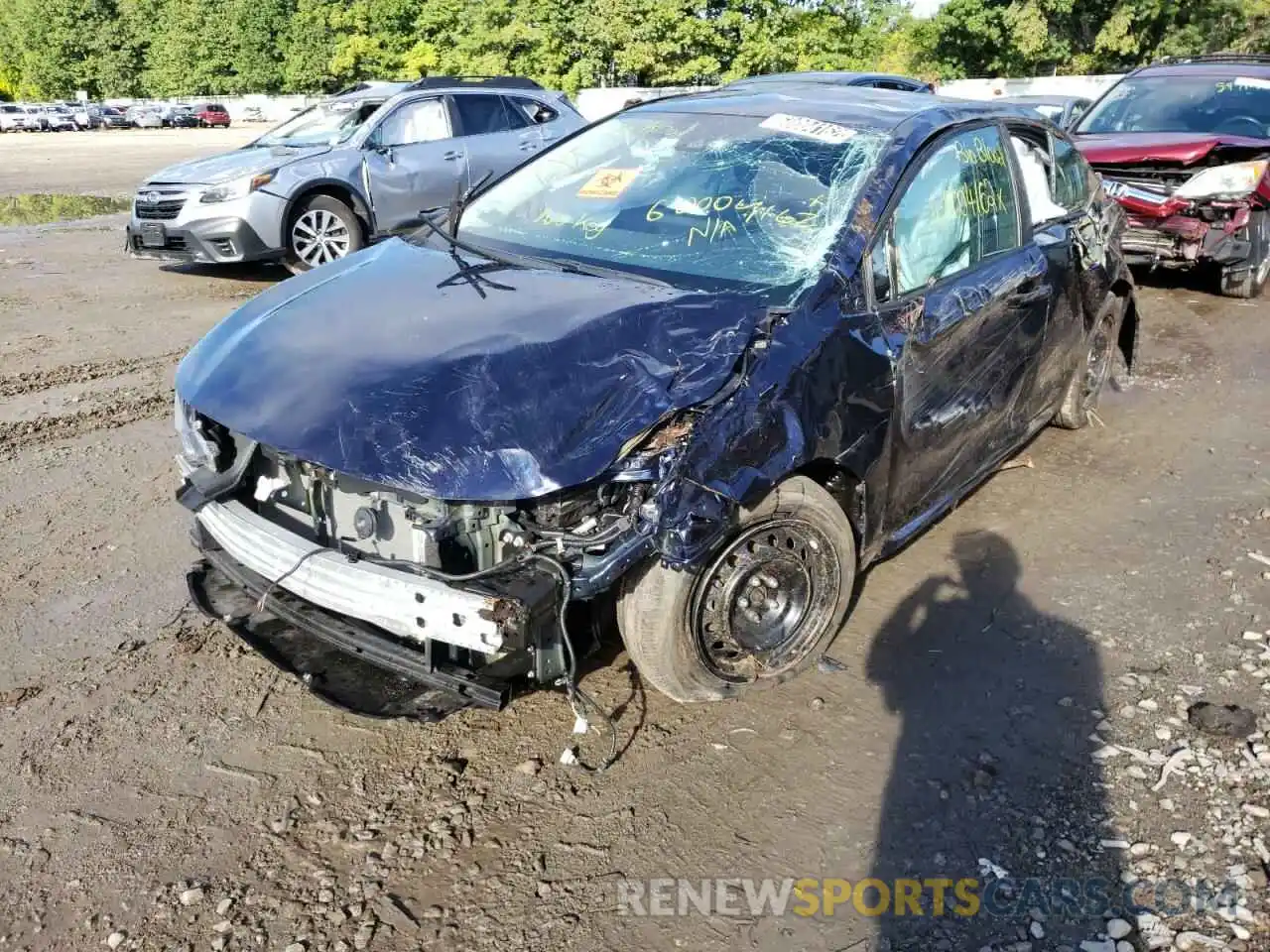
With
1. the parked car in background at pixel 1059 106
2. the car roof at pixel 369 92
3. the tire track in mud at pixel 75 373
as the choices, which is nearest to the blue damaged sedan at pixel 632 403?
the tire track in mud at pixel 75 373

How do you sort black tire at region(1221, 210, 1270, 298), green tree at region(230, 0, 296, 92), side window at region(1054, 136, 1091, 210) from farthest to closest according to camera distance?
green tree at region(230, 0, 296, 92) → black tire at region(1221, 210, 1270, 298) → side window at region(1054, 136, 1091, 210)

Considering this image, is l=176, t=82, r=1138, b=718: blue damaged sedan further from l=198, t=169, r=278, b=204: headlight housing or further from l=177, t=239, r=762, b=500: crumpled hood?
l=198, t=169, r=278, b=204: headlight housing

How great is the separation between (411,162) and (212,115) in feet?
178

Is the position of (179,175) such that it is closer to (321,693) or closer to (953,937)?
(321,693)

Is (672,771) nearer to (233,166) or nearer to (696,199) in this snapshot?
(696,199)

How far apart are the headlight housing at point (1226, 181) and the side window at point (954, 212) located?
4.77 meters

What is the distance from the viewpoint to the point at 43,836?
267 centimetres

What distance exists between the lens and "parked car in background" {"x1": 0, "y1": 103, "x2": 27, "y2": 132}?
162 ft

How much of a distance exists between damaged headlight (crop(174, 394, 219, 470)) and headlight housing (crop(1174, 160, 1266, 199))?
7.69m

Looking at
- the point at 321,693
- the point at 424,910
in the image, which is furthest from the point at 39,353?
the point at 424,910

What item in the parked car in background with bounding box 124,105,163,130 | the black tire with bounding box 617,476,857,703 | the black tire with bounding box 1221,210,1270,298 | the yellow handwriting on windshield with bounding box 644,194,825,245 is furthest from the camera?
the parked car in background with bounding box 124,105,163,130

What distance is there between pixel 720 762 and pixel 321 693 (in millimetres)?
1175

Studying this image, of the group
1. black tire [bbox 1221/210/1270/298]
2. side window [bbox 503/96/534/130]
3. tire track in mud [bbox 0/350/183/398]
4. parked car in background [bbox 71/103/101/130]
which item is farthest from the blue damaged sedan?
parked car in background [bbox 71/103/101/130]

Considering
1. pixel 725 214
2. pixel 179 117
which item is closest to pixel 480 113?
pixel 725 214
